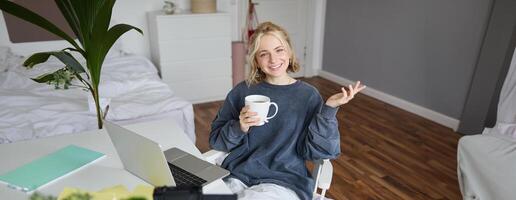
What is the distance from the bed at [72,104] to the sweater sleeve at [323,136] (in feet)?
3.98

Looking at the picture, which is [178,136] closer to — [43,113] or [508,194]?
[43,113]

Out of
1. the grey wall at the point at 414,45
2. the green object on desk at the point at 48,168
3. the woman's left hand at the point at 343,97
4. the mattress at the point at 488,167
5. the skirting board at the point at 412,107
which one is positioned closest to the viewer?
the green object on desk at the point at 48,168

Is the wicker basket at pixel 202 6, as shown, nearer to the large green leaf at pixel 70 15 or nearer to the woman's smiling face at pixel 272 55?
the large green leaf at pixel 70 15

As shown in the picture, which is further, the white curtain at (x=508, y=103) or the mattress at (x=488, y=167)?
the white curtain at (x=508, y=103)

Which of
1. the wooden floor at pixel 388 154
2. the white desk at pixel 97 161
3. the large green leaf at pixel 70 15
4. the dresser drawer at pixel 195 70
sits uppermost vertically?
the large green leaf at pixel 70 15

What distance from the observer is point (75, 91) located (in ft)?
8.76

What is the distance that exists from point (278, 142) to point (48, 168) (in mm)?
806

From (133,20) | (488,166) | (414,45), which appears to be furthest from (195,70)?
(488,166)

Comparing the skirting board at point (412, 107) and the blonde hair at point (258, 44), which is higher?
the blonde hair at point (258, 44)

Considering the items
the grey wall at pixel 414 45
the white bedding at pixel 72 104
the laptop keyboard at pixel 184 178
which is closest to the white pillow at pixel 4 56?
the white bedding at pixel 72 104

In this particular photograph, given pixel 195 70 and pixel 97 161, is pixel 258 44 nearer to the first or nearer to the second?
pixel 97 161

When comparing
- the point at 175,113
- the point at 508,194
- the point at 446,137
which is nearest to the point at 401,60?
the point at 446,137

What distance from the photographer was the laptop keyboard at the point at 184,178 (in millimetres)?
1123

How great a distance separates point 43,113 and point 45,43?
1.78 metres
